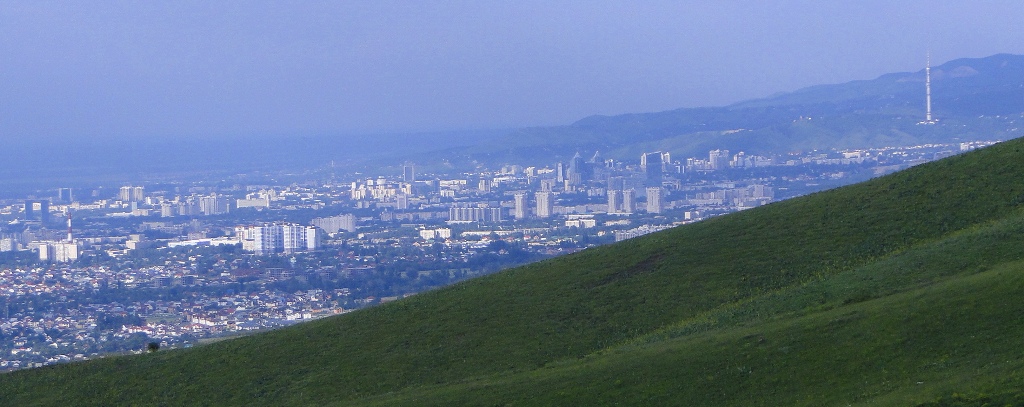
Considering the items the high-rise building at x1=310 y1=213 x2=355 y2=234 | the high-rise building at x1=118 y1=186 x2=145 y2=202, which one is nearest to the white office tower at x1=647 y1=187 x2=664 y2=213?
the high-rise building at x1=310 y1=213 x2=355 y2=234

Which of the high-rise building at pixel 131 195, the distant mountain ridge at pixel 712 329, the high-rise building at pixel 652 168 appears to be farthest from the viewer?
the high-rise building at pixel 652 168

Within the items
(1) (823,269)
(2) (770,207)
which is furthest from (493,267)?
(1) (823,269)

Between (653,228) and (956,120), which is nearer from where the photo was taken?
(653,228)

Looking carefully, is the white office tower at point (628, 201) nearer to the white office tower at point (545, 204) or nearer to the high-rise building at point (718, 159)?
the white office tower at point (545, 204)

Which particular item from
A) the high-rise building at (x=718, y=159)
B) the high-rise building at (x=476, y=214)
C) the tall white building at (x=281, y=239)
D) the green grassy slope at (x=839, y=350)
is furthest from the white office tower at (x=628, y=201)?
the green grassy slope at (x=839, y=350)

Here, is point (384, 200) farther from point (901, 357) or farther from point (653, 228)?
point (901, 357)

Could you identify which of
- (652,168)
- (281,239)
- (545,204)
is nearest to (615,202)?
(545,204)
